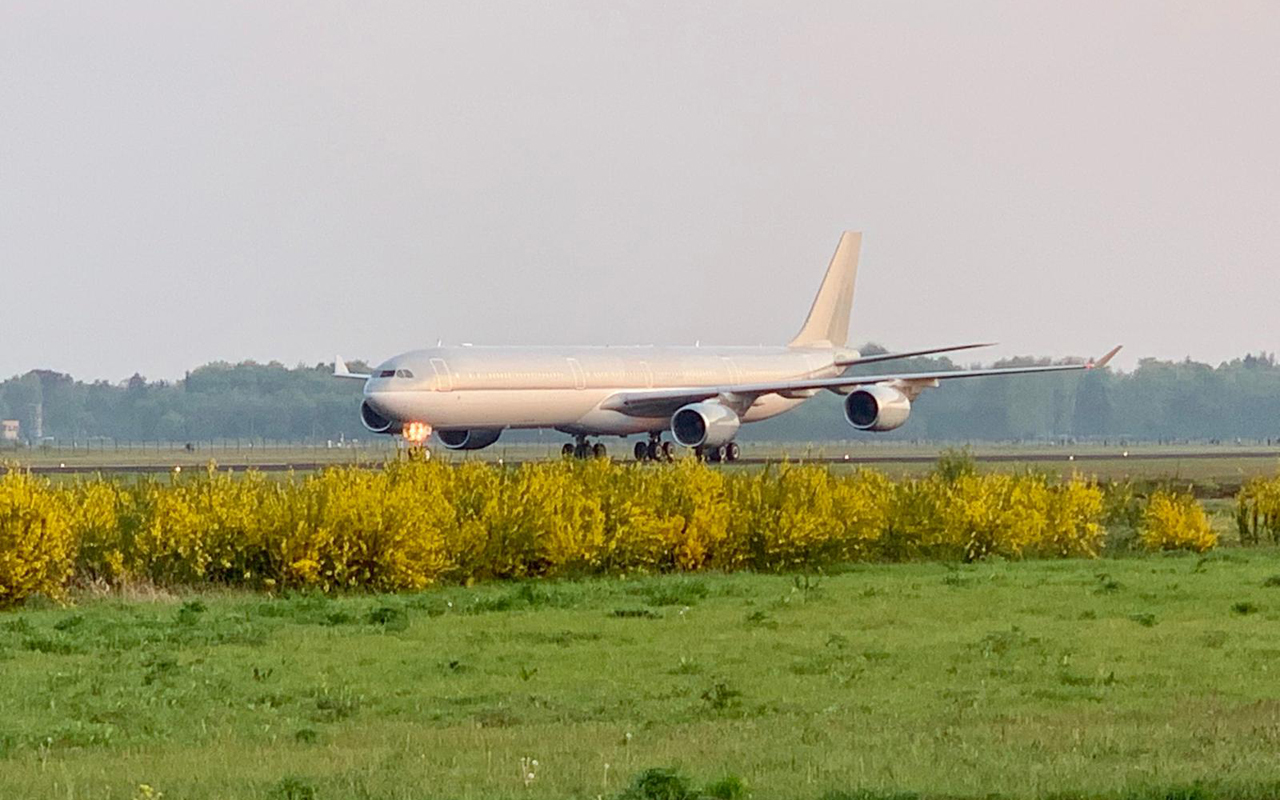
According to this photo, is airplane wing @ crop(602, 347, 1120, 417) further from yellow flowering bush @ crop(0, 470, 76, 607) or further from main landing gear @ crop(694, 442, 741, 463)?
yellow flowering bush @ crop(0, 470, 76, 607)

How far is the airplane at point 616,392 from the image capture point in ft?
178

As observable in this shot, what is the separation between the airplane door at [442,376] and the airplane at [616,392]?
3cm

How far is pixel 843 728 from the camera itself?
48.8 ft

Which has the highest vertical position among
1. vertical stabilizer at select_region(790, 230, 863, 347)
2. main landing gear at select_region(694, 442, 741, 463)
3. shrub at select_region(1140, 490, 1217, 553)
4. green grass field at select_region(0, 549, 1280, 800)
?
vertical stabilizer at select_region(790, 230, 863, 347)

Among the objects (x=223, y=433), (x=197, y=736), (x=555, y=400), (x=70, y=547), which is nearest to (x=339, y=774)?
(x=197, y=736)

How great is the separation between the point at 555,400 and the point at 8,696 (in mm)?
41661

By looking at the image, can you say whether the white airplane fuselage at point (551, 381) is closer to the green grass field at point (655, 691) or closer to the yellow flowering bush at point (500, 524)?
the yellow flowering bush at point (500, 524)

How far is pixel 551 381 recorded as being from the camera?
57531mm

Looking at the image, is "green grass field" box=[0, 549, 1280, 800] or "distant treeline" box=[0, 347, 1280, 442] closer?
"green grass field" box=[0, 549, 1280, 800]

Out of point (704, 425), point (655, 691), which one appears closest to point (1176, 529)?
point (655, 691)

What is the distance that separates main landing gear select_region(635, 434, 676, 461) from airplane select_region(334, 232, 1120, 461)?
0.18ft

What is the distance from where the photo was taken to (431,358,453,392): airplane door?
177ft

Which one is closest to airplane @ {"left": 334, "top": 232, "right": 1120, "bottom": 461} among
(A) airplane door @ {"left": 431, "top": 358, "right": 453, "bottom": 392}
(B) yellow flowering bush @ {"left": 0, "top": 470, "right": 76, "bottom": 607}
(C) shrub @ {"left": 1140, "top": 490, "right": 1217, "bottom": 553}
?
(A) airplane door @ {"left": 431, "top": 358, "right": 453, "bottom": 392}

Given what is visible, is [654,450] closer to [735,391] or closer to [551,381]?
[735,391]
